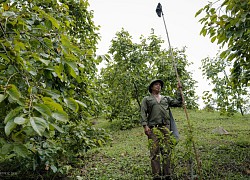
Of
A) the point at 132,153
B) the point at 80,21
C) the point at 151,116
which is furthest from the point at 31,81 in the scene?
the point at 132,153

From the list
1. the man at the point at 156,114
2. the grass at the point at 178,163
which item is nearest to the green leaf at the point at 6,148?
the grass at the point at 178,163

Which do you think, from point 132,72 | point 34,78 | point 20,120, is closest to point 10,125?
point 20,120

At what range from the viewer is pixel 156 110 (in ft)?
12.3

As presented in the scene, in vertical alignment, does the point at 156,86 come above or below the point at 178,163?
above

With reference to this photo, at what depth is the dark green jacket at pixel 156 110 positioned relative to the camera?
3.72 meters

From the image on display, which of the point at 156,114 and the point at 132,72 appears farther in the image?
the point at 132,72

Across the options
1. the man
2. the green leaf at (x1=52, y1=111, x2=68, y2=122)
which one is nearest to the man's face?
the man

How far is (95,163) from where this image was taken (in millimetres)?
5168

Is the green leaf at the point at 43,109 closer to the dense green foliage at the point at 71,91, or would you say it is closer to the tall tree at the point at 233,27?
the dense green foliage at the point at 71,91

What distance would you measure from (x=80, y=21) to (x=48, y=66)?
4183 millimetres

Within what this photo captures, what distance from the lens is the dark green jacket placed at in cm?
372

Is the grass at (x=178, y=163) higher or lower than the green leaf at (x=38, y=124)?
lower

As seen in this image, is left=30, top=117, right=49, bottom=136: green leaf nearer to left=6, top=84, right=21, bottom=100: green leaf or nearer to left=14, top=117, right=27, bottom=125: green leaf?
left=14, top=117, right=27, bottom=125: green leaf

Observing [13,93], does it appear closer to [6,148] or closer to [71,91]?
[6,148]
